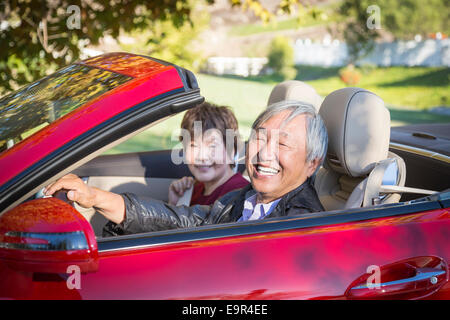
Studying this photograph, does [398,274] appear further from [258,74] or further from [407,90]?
[258,74]

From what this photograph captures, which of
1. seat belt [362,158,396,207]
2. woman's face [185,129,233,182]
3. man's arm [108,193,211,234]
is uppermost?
woman's face [185,129,233,182]

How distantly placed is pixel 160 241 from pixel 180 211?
735 millimetres

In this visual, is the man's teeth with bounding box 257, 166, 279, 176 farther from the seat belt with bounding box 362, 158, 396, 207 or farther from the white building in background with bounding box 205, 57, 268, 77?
the white building in background with bounding box 205, 57, 268, 77

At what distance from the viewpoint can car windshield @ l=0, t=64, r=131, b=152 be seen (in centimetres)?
185

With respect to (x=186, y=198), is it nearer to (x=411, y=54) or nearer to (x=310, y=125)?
(x=310, y=125)

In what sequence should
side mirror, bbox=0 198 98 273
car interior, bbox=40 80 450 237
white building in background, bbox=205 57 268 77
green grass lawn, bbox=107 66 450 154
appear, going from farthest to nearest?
white building in background, bbox=205 57 268 77 → green grass lawn, bbox=107 66 450 154 → car interior, bbox=40 80 450 237 → side mirror, bbox=0 198 98 273

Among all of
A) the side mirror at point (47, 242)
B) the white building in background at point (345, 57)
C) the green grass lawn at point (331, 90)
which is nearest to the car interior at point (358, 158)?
the side mirror at point (47, 242)

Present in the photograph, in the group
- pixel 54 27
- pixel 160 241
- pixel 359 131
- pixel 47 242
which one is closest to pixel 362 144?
pixel 359 131

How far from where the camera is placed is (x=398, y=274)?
1.83m

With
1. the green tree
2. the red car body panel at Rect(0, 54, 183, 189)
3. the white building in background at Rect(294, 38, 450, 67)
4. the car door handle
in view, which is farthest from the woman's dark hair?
the white building in background at Rect(294, 38, 450, 67)

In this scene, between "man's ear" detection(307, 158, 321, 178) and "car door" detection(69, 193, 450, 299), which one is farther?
"man's ear" detection(307, 158, 321, 178)

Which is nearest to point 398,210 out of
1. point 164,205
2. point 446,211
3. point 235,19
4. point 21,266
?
point 446,211

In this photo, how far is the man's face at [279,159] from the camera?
91.7 inches

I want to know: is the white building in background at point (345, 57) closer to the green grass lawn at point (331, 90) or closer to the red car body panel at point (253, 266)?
the green grass lawn at point (331, 90)
